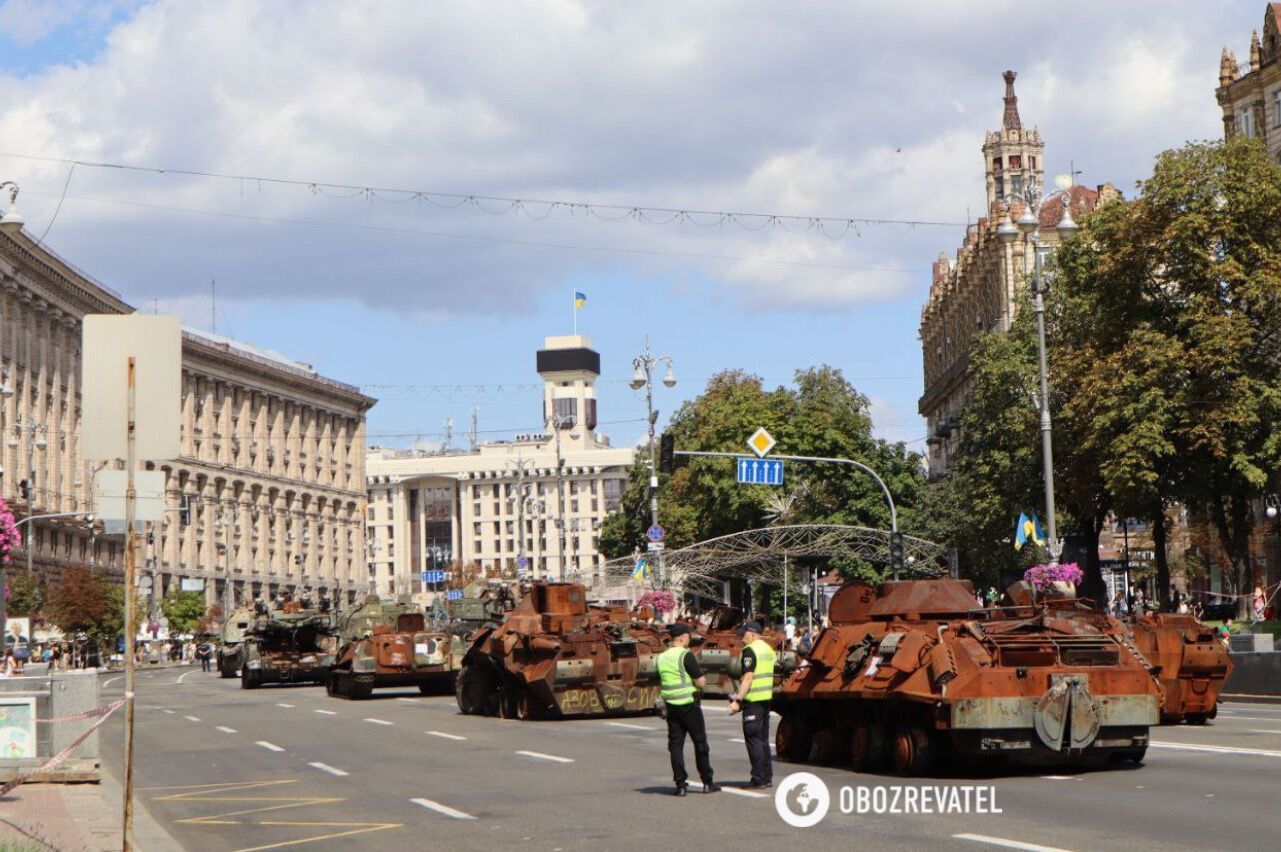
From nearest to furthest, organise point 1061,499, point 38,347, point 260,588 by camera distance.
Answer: point 1061,499 → point 38,347 → point 260,588

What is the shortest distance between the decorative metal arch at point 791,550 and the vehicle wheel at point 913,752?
49724 millimetres

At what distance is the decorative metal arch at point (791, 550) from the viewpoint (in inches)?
2734

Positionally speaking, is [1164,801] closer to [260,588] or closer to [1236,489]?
[1236,489]

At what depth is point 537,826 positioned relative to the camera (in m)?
14.9

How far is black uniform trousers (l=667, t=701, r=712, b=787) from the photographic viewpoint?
1662 cm

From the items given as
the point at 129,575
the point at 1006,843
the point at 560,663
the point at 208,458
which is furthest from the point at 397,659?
the point at 208,458

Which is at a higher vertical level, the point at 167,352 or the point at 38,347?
the point at 38,347

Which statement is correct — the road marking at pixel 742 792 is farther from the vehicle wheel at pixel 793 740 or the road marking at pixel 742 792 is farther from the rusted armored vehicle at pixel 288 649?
the rusted armored vehicle at pixel 288 649

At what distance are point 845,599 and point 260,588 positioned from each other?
12138cm

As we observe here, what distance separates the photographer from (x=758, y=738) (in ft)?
55.4

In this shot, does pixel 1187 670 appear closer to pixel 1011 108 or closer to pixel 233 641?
pixel 233 641

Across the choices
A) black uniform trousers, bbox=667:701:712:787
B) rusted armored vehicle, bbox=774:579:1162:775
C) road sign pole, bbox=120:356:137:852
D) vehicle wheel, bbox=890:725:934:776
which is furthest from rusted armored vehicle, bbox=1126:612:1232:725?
road sign pole, bbox=120:356:137:852

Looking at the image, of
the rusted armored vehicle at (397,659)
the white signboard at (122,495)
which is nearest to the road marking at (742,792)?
the white signboard at (122,495)

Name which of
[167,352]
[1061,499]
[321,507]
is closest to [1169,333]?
[1061,499]
